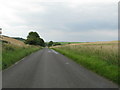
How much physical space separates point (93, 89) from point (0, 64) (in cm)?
722

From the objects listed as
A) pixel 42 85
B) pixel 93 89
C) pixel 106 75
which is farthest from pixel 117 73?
pixel 42 85

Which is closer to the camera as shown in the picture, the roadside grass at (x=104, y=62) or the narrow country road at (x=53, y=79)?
the narrow country road at (x=53, y=79)

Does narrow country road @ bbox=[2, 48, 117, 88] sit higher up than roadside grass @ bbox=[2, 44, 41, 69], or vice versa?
roadside grass @ bbox=[2, 44, 41, 69]

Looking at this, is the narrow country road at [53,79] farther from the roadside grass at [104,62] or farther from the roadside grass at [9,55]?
the roadside grass at [9,55]

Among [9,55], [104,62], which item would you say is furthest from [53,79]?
[9,55]

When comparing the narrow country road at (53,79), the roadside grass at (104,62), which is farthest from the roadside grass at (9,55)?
the roadside grass at (104,62)

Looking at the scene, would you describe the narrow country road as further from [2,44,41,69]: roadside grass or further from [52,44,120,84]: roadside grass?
[2,44,41,69]: roadside grass

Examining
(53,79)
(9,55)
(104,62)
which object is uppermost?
(9,55)

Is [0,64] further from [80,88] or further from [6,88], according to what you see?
[80,88]

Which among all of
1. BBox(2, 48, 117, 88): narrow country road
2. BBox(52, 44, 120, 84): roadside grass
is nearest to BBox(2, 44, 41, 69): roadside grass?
BBox(2, 48, 117, 88): narrow country road

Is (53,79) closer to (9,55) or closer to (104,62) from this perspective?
(104,62)

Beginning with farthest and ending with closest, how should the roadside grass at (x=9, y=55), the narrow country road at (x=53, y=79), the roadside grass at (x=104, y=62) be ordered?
the roadside grass at (x=9, y=55) < the roadside grass at (x=104, y=62) < the narrow country road at (x=53, y=79)

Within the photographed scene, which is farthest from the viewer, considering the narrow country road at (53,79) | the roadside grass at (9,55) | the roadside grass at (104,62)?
the roadside grass at (9,55)

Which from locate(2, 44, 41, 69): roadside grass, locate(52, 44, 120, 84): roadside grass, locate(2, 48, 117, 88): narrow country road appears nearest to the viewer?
locate(2, 48, 117, 88): narrow country road
